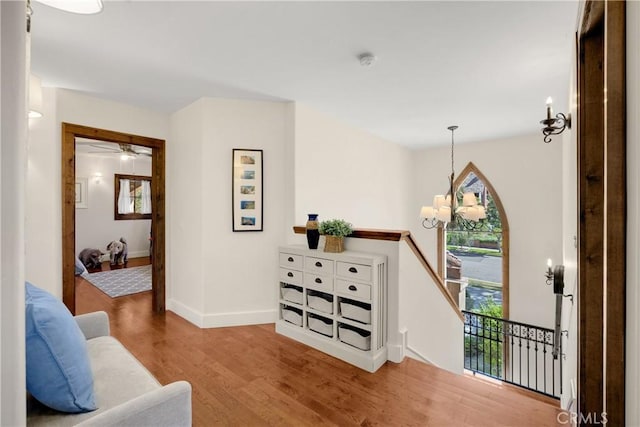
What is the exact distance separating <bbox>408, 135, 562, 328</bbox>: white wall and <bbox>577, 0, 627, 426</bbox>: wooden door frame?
11.7 ft

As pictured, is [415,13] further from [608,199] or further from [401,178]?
[401,178]

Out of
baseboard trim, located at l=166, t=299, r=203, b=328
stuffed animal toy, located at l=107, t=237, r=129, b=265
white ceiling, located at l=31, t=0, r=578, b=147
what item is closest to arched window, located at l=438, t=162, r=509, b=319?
white ceiling, located at l=31, t=0, r=578, b=147

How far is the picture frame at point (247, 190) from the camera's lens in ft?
11.0

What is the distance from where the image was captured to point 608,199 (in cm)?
67

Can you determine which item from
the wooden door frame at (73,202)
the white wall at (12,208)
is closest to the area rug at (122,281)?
the wooden door frame at (73,202)

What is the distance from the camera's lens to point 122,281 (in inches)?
204

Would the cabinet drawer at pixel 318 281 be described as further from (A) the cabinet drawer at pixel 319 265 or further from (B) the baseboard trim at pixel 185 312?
(B) the baseboard trim at pixel 185 312

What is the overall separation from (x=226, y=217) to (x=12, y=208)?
115 inches

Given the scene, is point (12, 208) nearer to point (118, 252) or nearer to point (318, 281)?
point (318, 281)

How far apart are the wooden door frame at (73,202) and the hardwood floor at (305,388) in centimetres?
69

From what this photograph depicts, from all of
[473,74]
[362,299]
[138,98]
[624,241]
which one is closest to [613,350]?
[624,241]

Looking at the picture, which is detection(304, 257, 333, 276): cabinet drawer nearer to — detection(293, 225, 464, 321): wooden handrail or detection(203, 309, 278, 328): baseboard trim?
detection(293, 225, 464, 321): wooden handrail

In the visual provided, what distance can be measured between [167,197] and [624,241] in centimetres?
399

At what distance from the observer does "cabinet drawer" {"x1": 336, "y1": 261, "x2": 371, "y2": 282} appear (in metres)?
2.45
